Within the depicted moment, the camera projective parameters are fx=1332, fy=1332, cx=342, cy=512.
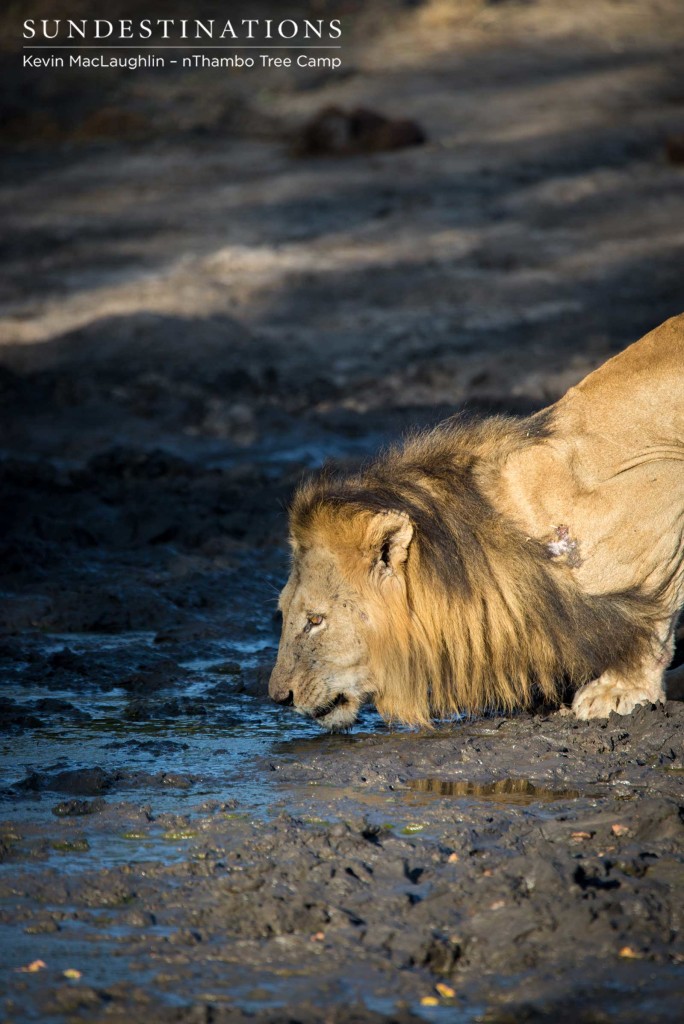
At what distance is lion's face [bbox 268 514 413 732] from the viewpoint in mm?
4992

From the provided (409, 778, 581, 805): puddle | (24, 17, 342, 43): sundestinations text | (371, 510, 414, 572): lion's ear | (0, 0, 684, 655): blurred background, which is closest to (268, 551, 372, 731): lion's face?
(371, 510, 414, 572): lion's ear

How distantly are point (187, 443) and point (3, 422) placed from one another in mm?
1508

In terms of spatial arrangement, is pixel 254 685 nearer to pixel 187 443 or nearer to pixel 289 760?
pixel 289 760

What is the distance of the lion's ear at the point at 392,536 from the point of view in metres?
4.91

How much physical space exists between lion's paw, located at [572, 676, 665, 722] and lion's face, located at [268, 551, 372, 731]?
0.90 m

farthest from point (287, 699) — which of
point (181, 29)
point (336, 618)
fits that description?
point (181, 29)

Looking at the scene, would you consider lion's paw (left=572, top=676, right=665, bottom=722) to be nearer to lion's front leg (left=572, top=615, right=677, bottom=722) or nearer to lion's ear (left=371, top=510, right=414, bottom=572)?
lion's front leg (left=572, top=615, right=677, bottom=722)

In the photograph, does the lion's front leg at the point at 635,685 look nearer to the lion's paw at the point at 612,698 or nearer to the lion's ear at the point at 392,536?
the lion's paw at the point at 612,698

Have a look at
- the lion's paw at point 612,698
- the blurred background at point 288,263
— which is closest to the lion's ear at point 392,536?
the lion's paw at point 612,698

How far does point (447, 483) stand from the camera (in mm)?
5180

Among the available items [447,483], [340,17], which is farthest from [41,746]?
[340,17]

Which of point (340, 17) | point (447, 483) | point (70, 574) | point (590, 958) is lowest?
point (70, 574)

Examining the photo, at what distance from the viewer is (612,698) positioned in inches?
208

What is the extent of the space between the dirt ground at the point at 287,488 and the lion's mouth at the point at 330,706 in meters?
0.15
